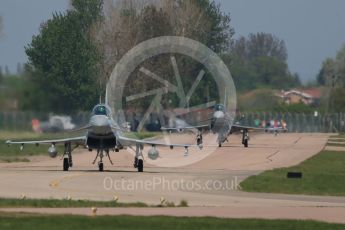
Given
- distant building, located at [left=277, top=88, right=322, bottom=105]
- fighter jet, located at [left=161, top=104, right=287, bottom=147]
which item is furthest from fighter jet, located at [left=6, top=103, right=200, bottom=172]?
distant building, located at [left=277, top=88, right=322, bottom=105]

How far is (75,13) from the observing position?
308ft

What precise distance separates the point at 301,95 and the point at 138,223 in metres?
150

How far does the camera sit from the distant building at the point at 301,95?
15727cm

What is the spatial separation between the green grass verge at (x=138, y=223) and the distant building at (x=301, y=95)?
12752cm

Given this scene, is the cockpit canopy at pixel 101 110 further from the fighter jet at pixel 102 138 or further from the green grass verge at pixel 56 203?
the green grass verge at pixel 56 203

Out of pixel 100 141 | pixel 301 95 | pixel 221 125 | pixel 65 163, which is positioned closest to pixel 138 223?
pixel 100 141

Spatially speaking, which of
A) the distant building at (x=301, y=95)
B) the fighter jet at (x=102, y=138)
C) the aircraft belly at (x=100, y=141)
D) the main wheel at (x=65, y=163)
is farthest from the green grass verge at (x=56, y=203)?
the distant building at (x=301, y=95)

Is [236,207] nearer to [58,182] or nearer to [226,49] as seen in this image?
[58,182]

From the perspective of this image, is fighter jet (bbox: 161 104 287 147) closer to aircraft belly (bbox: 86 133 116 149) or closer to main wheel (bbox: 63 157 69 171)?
main wheel (bbox: 63 157 69 171)

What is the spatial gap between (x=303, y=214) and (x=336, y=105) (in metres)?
111

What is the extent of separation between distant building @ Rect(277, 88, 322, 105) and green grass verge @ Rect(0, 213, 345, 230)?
128 meters

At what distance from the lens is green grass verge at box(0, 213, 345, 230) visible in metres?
23.2

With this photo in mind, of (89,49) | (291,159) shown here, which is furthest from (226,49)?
(291,159)

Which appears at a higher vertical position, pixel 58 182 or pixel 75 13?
pixel 75 13
